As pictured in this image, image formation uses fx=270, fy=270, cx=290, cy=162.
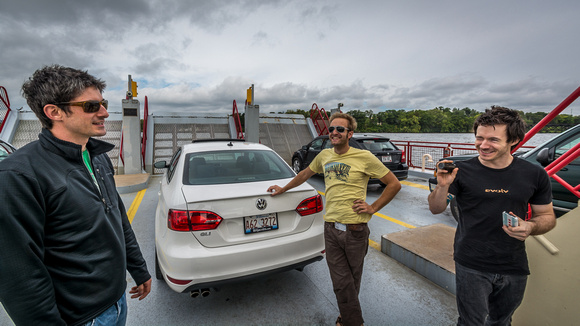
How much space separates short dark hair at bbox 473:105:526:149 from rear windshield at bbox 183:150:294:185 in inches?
78.5

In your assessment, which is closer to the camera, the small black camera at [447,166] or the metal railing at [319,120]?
the small black camera at [447,166]

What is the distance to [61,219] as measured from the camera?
113 centimetres

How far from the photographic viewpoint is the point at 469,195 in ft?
5.69

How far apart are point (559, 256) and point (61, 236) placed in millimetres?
2820

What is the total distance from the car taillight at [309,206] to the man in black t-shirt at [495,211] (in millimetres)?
1223

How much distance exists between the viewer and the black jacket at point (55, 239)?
99 centimetres

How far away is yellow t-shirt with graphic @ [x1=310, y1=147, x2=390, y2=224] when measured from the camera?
214 centimetres

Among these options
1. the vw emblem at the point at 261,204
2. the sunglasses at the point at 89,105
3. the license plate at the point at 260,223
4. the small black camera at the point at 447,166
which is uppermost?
the sunglasses at the point at 89,105

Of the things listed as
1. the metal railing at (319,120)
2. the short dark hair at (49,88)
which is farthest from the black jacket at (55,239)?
the metal railing at (319,120)

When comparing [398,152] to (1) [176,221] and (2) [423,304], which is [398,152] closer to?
(2) [423,304]

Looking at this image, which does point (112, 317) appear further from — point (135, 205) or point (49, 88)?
point (135, 205)

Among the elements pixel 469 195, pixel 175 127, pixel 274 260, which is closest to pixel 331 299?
pixel 274 260

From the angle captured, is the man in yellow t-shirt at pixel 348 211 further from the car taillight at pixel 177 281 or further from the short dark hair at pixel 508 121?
the car taillight at pixel 177 281

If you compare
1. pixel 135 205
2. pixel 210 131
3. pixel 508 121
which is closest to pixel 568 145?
pixel 508 121
